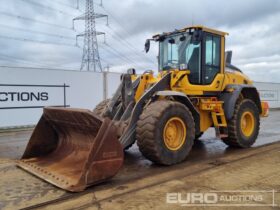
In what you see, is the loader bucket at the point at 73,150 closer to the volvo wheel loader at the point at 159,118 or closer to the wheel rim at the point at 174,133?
the volvo wheel loader at the point at 159,118

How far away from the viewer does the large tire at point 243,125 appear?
775 cm

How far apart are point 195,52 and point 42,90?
347 inches

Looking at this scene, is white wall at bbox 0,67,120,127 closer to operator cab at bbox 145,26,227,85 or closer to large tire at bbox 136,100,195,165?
operator cab at bbox 145,26,227,85

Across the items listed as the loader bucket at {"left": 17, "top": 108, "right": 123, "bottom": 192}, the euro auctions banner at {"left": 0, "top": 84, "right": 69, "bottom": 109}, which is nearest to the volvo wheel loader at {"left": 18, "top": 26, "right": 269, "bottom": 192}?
the loader bucket at {"left": 17, "top": 108, "right": 123, "bottom": 192}

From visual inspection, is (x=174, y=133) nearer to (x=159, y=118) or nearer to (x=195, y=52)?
(x=159, y=118)

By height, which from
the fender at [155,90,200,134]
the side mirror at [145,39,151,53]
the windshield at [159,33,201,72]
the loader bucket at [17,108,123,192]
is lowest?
the loader bucket at [17,108,123,192]

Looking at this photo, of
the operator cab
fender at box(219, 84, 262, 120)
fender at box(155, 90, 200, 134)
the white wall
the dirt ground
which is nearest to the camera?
the dirt ground

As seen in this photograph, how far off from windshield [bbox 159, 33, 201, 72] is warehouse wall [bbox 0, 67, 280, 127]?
8.08m

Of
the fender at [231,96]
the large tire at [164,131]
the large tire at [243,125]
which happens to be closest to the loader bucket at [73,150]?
the large tire at [164,131]

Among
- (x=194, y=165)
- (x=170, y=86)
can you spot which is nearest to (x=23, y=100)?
(x=170, y=86)

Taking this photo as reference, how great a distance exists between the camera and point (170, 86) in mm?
6910

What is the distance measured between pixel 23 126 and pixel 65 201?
10315 mm

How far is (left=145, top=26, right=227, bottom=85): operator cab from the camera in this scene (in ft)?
24.1

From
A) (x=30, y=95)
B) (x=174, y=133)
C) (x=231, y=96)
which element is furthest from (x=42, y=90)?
(x=174, y=133)
